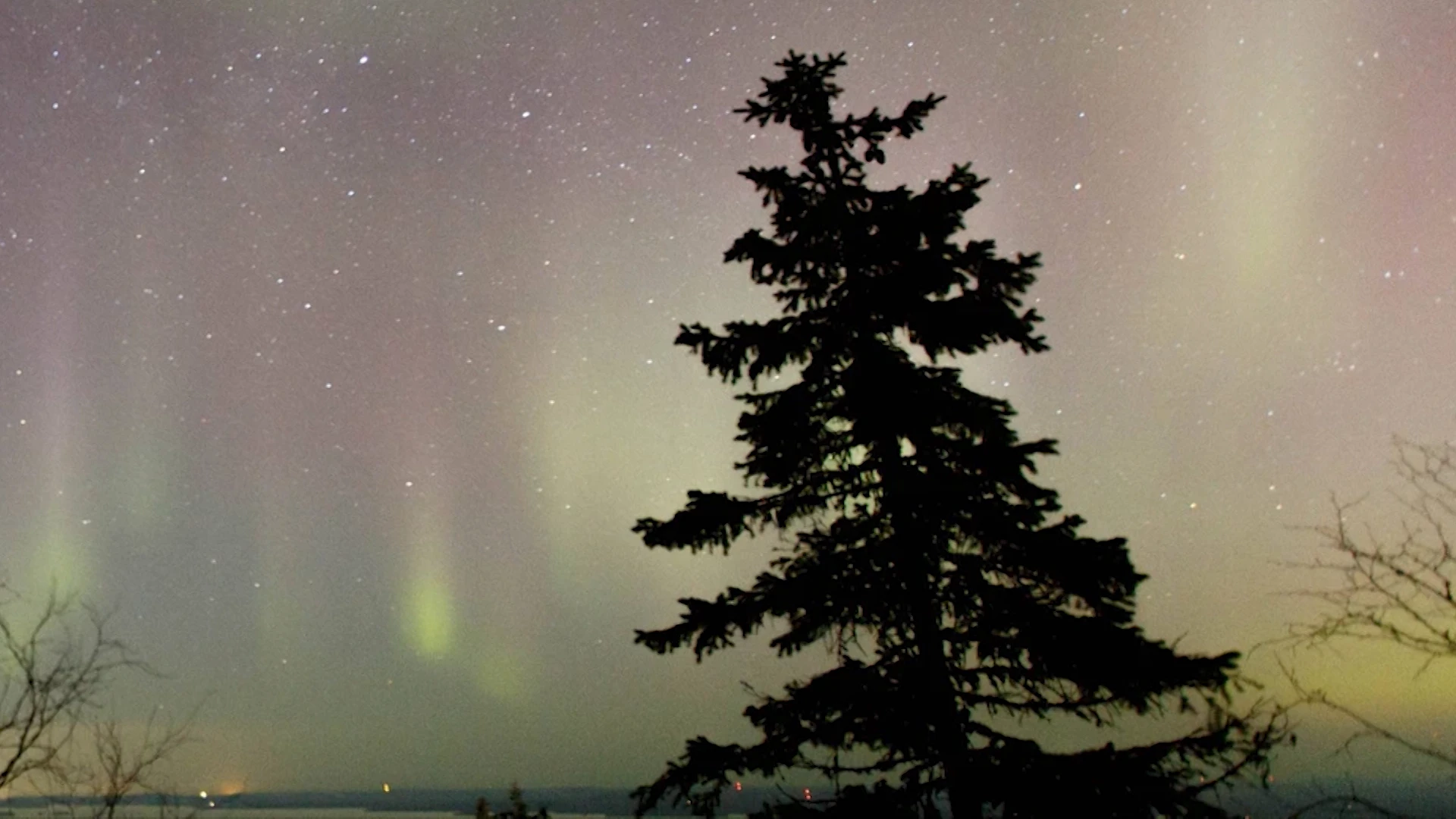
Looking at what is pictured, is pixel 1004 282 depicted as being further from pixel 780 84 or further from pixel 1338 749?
pixel 1338 749

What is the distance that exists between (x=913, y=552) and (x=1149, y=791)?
2277 mm

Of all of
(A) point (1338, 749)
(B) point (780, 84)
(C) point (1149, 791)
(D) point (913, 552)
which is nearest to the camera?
(A) point (1338, 749)

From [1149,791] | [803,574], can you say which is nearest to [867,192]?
[803,574]

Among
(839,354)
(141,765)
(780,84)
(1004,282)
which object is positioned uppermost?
(780,84)

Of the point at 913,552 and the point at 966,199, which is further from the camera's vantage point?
the point at 966,199


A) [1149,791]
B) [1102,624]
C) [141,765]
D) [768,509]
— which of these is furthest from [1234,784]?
[141,765]

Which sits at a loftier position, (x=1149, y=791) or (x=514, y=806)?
(x=1149, y=791)

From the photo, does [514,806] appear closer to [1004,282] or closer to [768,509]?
[768,509]

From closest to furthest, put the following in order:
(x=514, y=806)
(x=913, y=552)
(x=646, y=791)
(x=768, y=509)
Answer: (x=646, y=791) → (x=913, y=552) → (x=768, y=509) → (x=514, y=806)

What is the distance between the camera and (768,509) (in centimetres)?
803

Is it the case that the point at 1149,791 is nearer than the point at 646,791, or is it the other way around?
the point at 1149,791

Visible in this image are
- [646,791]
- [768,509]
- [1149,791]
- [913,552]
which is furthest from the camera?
[768,509]

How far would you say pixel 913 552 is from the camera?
7.35m

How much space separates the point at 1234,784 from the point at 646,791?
4.09 m
